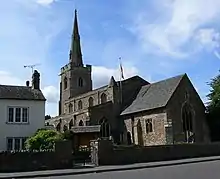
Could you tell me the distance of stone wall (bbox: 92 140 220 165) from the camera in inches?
1142

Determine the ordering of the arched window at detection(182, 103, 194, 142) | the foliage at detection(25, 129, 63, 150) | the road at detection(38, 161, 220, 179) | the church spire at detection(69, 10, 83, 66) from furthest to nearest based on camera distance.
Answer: the church spire at detection(69, 10, 83, 66), the arched window at detection(182, 103, 194, 142), the foliage at detection(25, 129, 63, 150), the road at detection(38, 161, 220, 179)

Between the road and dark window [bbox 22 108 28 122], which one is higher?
dark window [bbox 22 108 28 122]

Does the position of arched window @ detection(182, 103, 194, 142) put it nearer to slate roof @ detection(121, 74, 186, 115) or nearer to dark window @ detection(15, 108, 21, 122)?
slate roof @ detection(121, 74, 186, 115)

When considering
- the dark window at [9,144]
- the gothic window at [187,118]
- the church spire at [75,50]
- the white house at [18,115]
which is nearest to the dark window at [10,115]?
the white house at [18,115]

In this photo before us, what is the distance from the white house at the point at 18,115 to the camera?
34969 millimetres

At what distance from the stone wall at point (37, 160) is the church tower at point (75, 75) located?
54950mm

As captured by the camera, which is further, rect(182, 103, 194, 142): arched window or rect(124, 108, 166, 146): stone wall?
rect(182, 103, 194, 142): arched window

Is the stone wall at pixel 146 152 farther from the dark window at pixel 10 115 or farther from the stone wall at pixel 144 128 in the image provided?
the stone wall at pixel 144 128

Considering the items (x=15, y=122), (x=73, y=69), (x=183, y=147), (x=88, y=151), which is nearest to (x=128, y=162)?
(x=88, y=151)

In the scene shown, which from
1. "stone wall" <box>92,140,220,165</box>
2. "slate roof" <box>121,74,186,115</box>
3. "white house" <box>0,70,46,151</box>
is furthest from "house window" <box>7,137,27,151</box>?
"slate roof" <box>121,74,186,115</box>

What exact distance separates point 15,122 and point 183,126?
25.0m

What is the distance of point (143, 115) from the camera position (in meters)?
53.7

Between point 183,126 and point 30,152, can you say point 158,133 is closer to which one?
point 183,126

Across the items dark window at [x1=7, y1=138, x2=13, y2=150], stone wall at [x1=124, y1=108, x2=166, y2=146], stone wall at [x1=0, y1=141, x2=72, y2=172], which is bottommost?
stone wall at [x1=0, y1=141, x2=72, y2=172]
